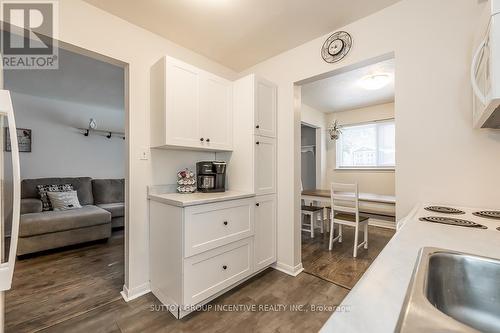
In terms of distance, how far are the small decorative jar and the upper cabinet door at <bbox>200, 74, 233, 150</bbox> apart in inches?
14.2

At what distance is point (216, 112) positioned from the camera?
2254 mm

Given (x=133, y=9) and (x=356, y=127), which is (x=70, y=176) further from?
(x=356, y=127)

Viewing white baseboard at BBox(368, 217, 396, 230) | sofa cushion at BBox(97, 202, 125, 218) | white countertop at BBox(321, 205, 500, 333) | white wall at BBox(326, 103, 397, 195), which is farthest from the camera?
white wall at BBox(326, 103, 397, 195)

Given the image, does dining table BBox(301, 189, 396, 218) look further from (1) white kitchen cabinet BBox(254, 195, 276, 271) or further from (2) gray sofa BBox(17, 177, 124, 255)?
(2) gray sofa BBox(17, 177, 124, 255)

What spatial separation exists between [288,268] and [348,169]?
3168 mm

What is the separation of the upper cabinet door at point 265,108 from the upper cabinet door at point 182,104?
0.61 meters

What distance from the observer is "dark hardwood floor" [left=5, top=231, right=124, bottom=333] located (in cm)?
169

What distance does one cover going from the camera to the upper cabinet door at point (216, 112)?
2.14 meters

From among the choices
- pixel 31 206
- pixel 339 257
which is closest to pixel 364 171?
pixel 339 257

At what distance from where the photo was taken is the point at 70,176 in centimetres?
413

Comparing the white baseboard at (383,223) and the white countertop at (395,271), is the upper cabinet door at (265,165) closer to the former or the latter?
the white countertop at (395,271)

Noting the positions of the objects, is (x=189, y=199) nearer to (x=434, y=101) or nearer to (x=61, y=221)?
(x=434, y=101)

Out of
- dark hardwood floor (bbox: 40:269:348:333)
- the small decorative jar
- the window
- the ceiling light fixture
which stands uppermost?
the ceiling light fixture

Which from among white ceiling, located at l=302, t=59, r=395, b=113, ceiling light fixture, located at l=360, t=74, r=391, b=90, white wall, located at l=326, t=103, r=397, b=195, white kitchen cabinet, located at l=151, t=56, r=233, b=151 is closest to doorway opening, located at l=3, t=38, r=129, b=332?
white kitchen cabinet, located at l=151, t=56, r=233, b=151
